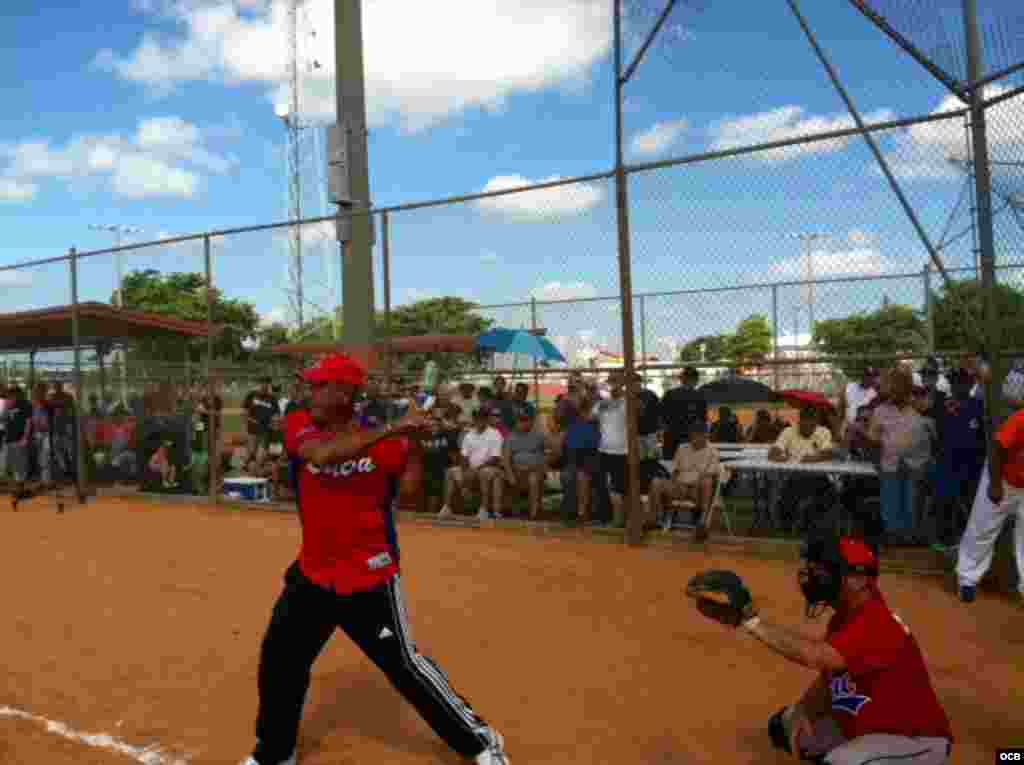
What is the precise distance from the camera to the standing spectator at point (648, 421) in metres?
9.18

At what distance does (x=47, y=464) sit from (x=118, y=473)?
179 centimetres

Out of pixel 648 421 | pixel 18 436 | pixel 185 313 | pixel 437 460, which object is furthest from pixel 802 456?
pixel 185 313

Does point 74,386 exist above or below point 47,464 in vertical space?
above

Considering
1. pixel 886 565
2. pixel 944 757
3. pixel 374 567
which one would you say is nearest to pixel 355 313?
pixel 886 565

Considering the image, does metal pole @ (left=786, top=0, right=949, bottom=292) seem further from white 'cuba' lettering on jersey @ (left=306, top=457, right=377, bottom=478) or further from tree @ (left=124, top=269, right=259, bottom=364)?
tree @ (left=124, top=269, right=259, bottom=364)

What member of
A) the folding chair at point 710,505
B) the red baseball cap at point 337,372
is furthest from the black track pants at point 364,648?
the folding chair at point 710,505

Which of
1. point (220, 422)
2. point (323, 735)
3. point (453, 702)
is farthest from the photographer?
point (220, 422)

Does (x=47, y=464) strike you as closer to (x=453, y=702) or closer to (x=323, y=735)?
(x=323, y=735)

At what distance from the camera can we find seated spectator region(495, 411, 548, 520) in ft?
31.9

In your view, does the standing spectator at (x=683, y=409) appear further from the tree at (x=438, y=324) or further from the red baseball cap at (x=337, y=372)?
the red baseball cap at (x=337, y=372)

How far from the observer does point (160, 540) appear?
31.1 feet

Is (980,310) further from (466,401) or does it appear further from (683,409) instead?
→ (466,401)

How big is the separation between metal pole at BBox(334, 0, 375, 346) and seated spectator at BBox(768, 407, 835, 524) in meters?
4.62

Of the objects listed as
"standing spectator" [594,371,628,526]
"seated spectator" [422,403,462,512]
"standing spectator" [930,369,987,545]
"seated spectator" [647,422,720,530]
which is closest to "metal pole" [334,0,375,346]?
"seated spectator" [422,403,462,512]
